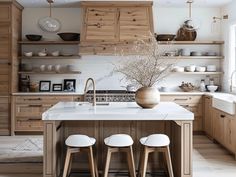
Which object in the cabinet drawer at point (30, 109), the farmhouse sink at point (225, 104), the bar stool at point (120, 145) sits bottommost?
the bar stool at point (120, 145)

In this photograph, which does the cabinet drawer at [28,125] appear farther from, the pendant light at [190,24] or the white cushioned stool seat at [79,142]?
the pendant light at [190,24]

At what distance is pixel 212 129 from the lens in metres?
5.99

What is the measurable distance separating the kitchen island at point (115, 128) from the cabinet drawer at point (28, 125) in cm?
266

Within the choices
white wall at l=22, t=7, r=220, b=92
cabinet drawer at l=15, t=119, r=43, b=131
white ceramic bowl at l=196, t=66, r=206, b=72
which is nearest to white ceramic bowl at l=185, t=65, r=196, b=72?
white ceramic bowl at l=196, t=66, r=206, b=72

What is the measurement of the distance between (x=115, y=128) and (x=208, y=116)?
283 cm

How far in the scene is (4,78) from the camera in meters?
6.45

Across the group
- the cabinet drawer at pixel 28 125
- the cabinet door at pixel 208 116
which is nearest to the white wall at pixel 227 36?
the cabinet door at pixel 208 116

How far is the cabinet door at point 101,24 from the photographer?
21.2ft

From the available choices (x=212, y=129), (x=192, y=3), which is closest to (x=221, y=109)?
(x=212, y=129)

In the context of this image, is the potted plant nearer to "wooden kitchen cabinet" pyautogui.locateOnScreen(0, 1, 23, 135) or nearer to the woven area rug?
the woven area rug

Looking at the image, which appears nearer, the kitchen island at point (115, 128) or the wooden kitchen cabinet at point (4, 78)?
the kitchen island at point (115, 128)

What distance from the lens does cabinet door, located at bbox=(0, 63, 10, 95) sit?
644 cm

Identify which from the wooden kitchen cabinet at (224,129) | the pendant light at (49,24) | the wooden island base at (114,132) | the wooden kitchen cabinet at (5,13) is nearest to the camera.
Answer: the wooden island base at (114,132)

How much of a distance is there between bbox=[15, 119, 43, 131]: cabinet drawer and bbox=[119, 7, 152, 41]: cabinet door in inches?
91.9
